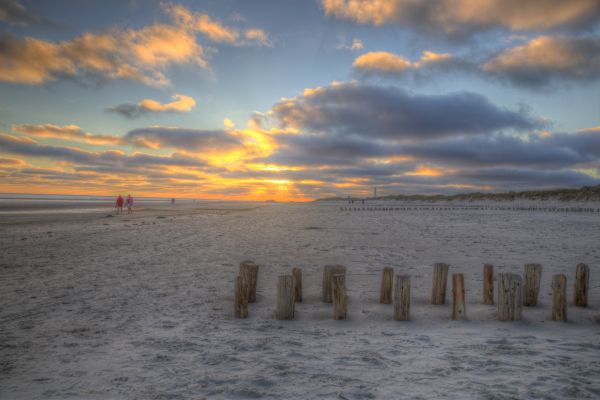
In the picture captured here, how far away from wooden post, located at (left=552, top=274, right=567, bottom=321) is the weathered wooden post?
1.86 ft

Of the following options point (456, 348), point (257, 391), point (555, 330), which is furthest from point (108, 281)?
point (555, 330)

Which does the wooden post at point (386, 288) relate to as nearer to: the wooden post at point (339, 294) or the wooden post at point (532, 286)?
the wooden post at point (339, 294)

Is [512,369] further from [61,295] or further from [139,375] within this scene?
[61,295]

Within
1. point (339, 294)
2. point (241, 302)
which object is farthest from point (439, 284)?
point (241, 302)

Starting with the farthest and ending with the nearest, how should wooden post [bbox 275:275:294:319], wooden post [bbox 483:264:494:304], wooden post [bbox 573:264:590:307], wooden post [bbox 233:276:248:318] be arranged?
1. wooden post [bbox 483:264:494:304]
2. wooden post [bbox 573:264:590:307]
3. wooden post [bbox 233:276:248:318]
4. wooden post [bbox 275:275:294:319]

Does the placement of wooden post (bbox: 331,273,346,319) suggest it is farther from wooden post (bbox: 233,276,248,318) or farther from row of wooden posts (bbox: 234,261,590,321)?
wooden post (bbox: 233,276,248,318)

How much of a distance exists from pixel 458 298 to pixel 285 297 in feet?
9.58

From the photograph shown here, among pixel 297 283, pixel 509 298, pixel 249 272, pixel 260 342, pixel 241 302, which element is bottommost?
pixel 260 342

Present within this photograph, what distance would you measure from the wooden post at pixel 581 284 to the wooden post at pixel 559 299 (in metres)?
1.05

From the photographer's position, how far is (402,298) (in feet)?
18.1

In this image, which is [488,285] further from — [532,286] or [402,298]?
[402,298]

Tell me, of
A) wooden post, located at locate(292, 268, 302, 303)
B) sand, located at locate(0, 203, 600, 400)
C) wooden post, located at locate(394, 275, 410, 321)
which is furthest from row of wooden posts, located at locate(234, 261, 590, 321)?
wooden post, located at locate(292, 268, 302, 303)

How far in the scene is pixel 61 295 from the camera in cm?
695

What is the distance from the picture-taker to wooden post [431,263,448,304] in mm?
6340
